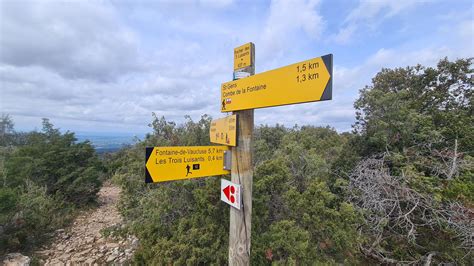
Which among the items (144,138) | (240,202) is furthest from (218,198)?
(144,138)

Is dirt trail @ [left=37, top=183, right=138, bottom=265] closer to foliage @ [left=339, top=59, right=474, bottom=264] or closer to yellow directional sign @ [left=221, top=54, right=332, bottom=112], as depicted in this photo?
yellow directional sign @ [left=221, top=54, right=332, bottom=112]

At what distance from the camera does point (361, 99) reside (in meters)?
6.10

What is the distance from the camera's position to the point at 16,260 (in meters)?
4.05

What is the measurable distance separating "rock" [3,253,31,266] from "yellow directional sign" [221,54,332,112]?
506 centimetres

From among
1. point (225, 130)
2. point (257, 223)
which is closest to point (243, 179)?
point (225, 130)

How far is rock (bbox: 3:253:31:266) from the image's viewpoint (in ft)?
12.9

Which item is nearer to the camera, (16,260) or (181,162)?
(181,162)

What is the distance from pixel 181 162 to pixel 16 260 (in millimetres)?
A: 4847

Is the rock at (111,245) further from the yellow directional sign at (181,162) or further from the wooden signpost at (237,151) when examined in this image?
the yellow directional sign at (181,162)

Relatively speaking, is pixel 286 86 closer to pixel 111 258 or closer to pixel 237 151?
pixel 237 151

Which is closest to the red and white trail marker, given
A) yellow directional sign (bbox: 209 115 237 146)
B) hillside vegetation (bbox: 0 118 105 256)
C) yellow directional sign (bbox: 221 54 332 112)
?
yellow directional sign (bbox: 209 115 237 146)

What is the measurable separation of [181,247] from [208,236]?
34 centimetres

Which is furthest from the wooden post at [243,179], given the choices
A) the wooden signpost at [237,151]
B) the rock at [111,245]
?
the rock at [111,245]

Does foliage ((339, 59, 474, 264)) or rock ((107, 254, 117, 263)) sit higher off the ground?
foliage ((339, 59, 474, 264))
